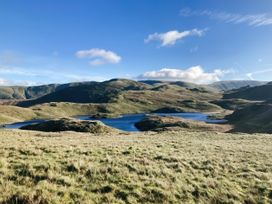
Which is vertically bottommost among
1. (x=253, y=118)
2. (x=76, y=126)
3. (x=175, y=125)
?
(x=175, y=125)

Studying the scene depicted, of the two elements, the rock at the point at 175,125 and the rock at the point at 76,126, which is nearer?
the rock at the point at 76,126

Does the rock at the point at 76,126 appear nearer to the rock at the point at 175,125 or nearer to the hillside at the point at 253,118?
the rock at the point at 175,125

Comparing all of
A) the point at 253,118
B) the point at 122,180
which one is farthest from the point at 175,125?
the point at 122,180

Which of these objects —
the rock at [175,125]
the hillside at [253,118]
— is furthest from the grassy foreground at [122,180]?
the hillside at [253,118]

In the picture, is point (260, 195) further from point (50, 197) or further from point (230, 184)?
point (50, 197)

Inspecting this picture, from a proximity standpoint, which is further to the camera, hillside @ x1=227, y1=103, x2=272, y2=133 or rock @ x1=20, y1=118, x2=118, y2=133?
hillside @ x1=227, y1=103, x2=272, y2=133

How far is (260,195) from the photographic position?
11.2m

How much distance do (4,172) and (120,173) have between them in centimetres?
517

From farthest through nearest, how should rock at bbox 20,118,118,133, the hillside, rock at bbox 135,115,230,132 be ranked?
rock at bbox 135,115,230,132, the hillside, rock at bbox 20,118,118,133

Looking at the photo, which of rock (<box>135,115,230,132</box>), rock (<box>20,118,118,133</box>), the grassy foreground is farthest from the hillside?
the grassy foreground

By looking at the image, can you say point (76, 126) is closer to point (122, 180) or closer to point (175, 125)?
point (175, 125)

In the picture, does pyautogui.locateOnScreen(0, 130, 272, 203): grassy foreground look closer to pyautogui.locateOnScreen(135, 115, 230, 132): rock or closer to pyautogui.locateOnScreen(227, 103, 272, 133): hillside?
pyautogui.locateOnScreen(135, 115, 230, 132): rock

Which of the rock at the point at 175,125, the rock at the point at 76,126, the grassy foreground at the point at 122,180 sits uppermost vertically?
the grassy foreground at the point at 122,180

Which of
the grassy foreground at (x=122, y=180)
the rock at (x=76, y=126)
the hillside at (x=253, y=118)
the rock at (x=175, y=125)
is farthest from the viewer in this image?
the rock at (x=175, y=125)
